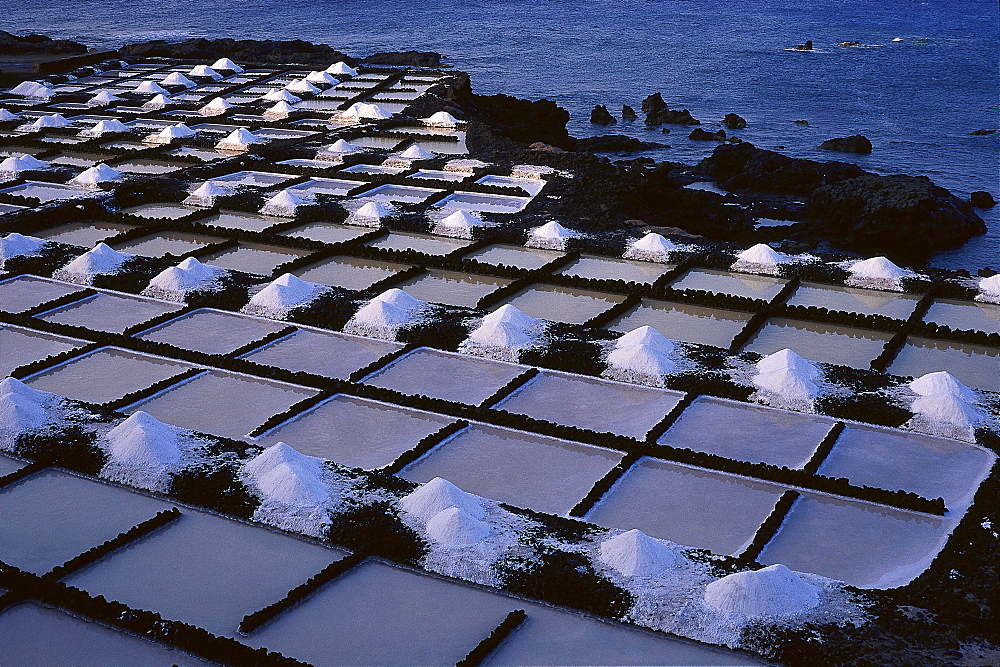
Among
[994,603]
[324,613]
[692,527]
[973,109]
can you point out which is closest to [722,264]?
[692,527]

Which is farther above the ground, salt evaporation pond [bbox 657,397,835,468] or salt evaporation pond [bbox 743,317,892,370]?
salt evaporation pond [bbox 657,397,835,468]

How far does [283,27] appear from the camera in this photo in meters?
57.1

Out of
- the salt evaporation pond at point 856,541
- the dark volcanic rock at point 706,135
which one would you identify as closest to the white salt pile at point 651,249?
the salt evaporation pond at point 856,541

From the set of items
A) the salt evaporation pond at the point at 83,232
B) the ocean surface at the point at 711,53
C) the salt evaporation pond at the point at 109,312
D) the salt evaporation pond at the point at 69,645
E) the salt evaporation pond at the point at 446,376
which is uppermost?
the salt evaporation pond at the point at 69,645

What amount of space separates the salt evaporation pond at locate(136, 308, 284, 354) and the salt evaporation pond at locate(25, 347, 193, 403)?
346 mm

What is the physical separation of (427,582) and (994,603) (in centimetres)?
258

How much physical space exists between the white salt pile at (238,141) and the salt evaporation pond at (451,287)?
692 cm

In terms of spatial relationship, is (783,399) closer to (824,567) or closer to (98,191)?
(824,567)

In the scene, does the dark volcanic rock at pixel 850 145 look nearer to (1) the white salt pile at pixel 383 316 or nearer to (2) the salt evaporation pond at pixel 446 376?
(1) the white salt pile at pixel 383 316

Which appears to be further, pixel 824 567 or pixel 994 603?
pixel 824 567

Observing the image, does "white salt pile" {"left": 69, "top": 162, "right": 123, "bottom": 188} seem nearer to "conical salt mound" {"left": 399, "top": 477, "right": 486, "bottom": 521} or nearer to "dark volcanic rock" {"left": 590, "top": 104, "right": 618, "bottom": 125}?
"conical salt mound" {"left": 399, "top": 477, "right": 486, "bottom": 521}

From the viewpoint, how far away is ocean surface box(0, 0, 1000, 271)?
93.7 ft

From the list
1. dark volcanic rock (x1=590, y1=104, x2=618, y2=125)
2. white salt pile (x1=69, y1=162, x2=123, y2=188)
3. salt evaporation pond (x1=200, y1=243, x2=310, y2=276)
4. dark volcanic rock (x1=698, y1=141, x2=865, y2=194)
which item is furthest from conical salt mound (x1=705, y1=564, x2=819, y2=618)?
dark volcanic rock (x1=590, y1=104, x2=618, y2=125)

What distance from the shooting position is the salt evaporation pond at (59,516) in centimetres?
529
